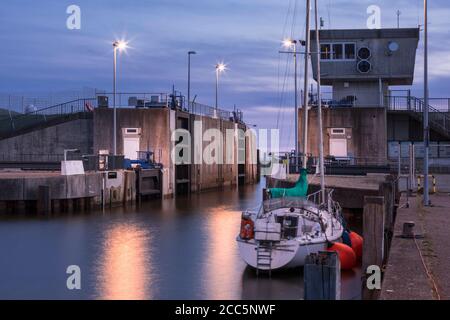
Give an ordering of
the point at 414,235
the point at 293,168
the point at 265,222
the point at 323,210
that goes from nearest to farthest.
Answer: the point at 414,235, the point at 265,222, the point at 323,210, the point at 293,168

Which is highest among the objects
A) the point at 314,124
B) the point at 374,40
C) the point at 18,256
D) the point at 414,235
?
the point at 374,40

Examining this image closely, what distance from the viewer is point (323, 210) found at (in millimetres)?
21453

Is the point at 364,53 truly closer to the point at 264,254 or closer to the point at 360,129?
the point at 360,129

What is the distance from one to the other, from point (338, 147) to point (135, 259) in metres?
26.5

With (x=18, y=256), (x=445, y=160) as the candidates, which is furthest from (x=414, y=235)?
(x=445, y=160)

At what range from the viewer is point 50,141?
185ft

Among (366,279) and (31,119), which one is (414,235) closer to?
(366,279)

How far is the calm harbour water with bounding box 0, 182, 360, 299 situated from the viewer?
19.1m

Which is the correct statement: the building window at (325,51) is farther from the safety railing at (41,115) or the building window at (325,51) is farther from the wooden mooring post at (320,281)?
the wooden mooring post at (320,281)

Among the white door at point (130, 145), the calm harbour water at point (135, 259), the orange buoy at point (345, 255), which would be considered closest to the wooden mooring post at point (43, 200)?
the calm harbour water at point (135, 259)

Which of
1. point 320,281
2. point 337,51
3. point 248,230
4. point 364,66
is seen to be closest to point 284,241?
point 248,230

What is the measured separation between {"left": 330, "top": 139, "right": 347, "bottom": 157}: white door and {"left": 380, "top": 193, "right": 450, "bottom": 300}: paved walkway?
26081 millimetres

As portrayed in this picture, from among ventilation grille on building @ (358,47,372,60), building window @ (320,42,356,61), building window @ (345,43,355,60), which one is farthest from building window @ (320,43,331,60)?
ventilation grille on building @ (358,47,372,60)
